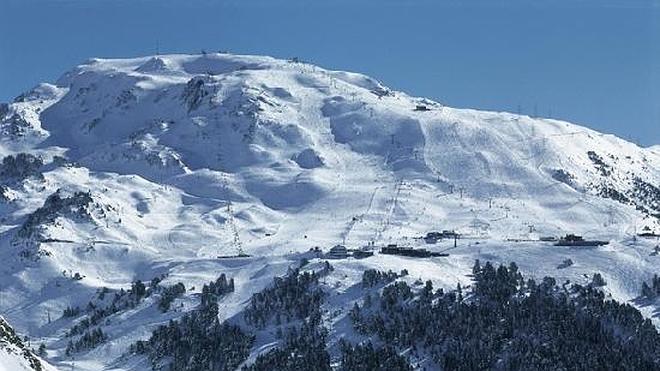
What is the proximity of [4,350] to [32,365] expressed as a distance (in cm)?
603

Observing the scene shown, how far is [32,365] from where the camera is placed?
143m

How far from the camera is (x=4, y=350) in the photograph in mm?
137750
